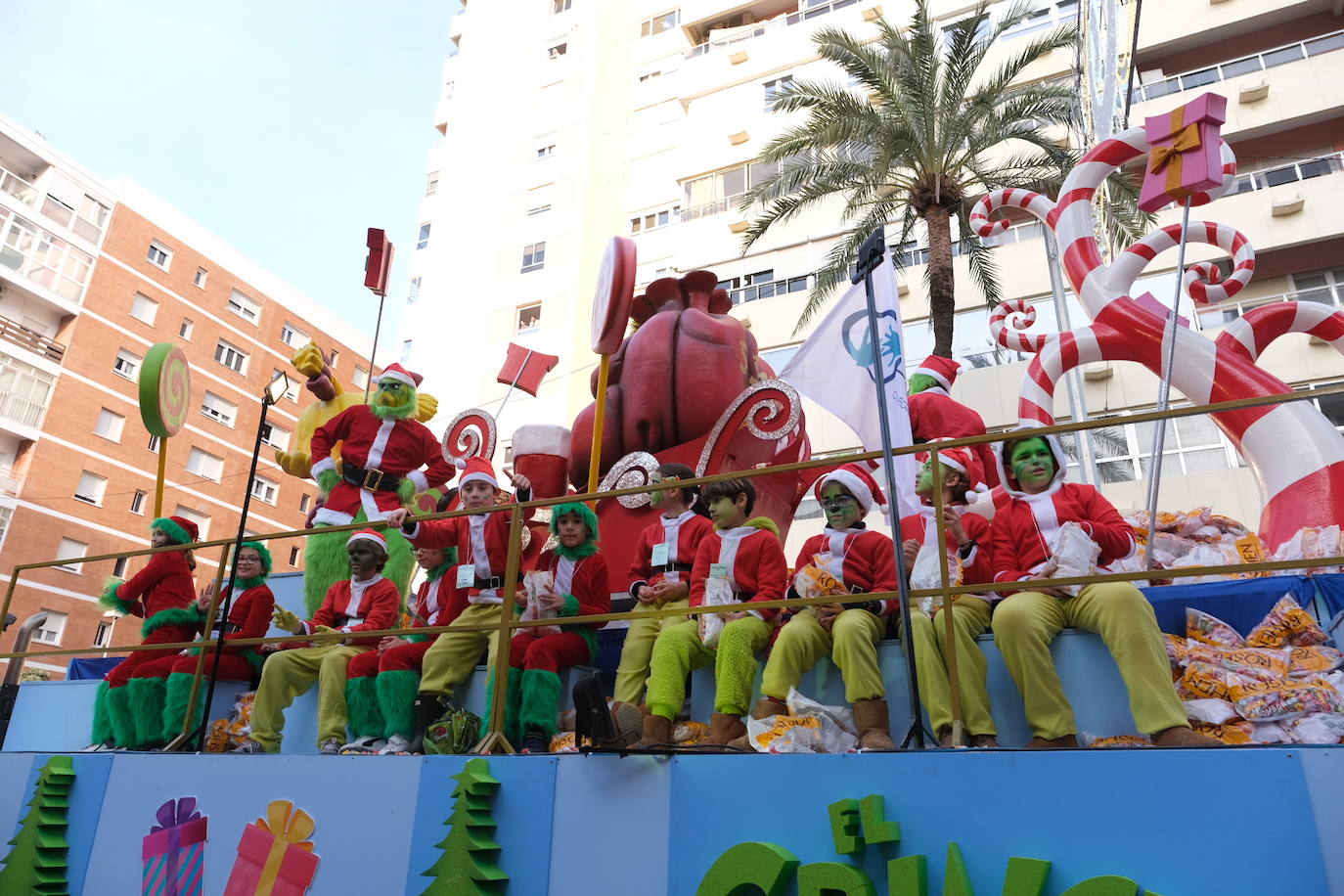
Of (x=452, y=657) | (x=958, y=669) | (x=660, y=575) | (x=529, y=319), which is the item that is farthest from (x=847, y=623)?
(x=529, y=319)

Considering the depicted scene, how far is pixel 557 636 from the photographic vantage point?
5.28 meters

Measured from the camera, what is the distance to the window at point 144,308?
33.5m

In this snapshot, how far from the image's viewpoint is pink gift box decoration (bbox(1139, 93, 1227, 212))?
201 inches

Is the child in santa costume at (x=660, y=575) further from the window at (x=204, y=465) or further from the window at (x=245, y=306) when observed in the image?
the window at (x=245, y=306)

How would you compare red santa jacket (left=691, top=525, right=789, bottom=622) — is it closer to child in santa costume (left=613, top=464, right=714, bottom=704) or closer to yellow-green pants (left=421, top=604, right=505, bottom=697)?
child in santa costume (left=613, top=464, right=714, bottom=704)

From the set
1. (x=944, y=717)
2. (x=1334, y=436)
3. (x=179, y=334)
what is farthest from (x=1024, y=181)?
(x=179, y=334)

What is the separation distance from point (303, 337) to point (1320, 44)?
111ft

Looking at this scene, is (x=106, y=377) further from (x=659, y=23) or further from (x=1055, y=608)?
(x=1055, y=608)

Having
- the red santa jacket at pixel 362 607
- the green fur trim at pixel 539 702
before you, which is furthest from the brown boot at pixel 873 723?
the red santa jacket at pixel 362 607

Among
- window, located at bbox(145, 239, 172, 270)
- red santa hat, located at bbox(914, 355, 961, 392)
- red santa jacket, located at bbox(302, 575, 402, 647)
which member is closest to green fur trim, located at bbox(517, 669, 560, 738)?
red santa jacket, located at bbox(302, 575, 402, 647)

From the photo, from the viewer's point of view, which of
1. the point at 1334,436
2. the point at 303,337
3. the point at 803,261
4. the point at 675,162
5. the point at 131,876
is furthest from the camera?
the point at 303,337

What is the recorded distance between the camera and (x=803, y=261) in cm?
2464

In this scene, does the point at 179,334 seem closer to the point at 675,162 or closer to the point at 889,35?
the point at 675,162

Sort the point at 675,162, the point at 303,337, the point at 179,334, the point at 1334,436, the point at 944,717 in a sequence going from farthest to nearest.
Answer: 1. the point at 303,337
2. the point at 179,334
3. the point at 675,162
4. the point at 1334,436
5. the point at 944,717
